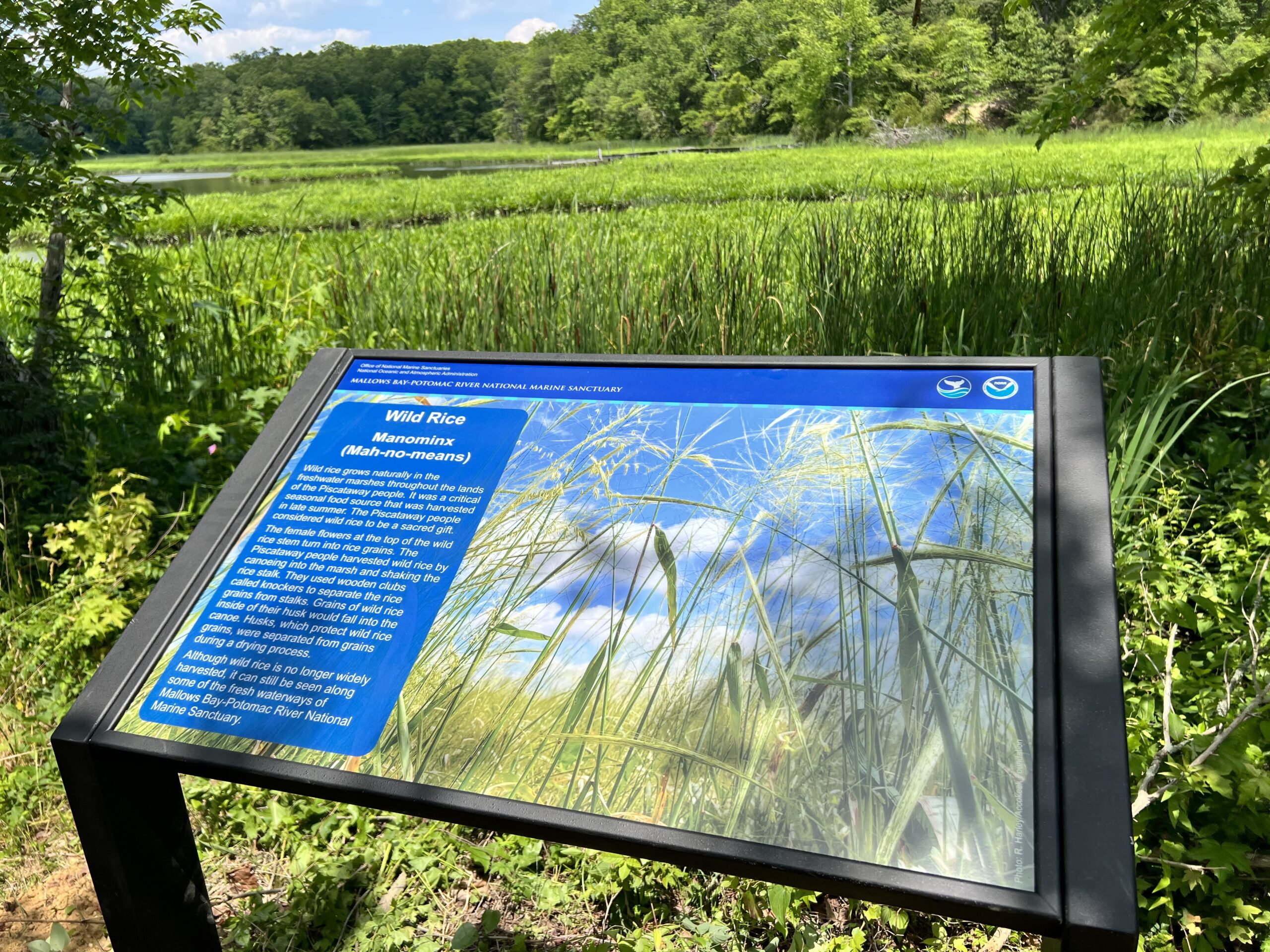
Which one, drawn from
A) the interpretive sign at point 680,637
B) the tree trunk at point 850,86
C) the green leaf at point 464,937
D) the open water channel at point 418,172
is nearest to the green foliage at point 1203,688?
the interpretive sign at point 680,637

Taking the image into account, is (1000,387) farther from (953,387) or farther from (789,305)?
(789,305)

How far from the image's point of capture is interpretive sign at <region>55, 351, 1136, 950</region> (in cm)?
92

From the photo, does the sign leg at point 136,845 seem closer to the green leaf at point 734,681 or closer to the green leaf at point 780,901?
the green leaf at point 734,681

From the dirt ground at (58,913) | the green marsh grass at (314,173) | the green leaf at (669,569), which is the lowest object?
the dirt ground at (58,913)

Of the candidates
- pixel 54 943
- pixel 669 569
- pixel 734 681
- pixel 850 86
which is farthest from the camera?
pixel 850 86

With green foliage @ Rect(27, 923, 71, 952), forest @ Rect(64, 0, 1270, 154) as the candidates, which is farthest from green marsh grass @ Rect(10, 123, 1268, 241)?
green foliage @ Rect(27, 923, 71, 952)

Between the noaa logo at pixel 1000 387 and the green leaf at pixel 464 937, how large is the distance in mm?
1283

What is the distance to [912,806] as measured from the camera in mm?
922

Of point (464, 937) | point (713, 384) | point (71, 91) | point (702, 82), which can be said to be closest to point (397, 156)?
point (702, 82)

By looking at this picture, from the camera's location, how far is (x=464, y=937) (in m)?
1.57

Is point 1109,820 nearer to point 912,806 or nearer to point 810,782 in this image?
point 912,806

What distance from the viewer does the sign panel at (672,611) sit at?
98 centimetres

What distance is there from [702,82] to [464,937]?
5942 cm

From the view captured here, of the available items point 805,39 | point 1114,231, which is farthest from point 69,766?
point 805,39
